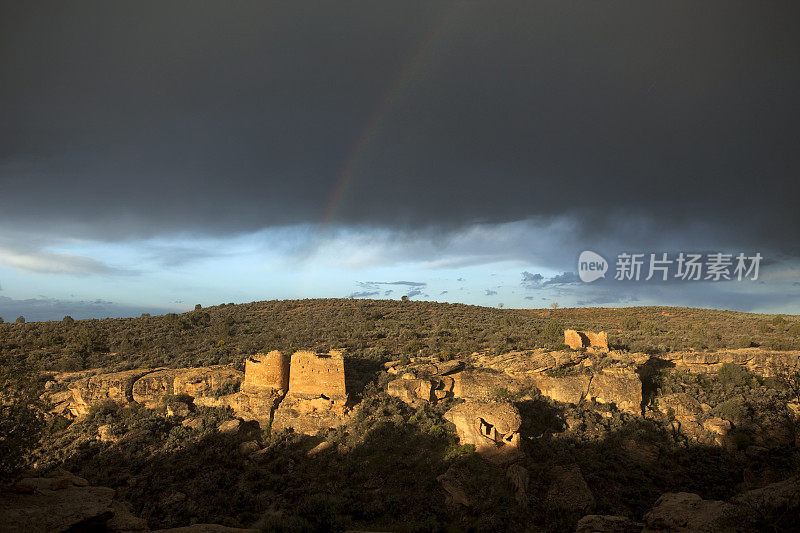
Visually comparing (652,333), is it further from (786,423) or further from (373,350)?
(373,350)

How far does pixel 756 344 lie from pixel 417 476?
1244 inches

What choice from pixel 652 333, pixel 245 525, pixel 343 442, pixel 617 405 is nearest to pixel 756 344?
pixel 652 333

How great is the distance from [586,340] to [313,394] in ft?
64.6

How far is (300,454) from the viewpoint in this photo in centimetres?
1895

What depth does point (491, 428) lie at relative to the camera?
1805 cm

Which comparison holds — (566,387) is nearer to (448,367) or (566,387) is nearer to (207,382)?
(448,367)

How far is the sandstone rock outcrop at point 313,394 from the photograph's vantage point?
20656 mm

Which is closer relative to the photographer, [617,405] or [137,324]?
[617,405]

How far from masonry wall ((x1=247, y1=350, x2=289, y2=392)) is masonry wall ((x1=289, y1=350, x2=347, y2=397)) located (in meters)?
0.67

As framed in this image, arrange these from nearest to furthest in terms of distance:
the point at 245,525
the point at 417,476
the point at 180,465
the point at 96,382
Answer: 1. the point at 245,525
2. the point at 417,476
3. the point at 180,465
4. the point at 96,382

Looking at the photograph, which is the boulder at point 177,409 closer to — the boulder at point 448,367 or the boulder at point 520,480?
the boulder at point 448,367

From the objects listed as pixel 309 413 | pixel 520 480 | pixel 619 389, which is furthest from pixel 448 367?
pixel 619 389

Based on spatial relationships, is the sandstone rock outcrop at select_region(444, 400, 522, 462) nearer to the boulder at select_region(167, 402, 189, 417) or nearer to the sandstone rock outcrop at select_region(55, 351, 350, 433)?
the sandstone rock outcrop at select_region(55, 351, 350, 433)

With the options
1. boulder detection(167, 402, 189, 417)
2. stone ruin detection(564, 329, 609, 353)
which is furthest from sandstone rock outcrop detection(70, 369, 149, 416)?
stone ruin detection(564, 329, 609, 353)
